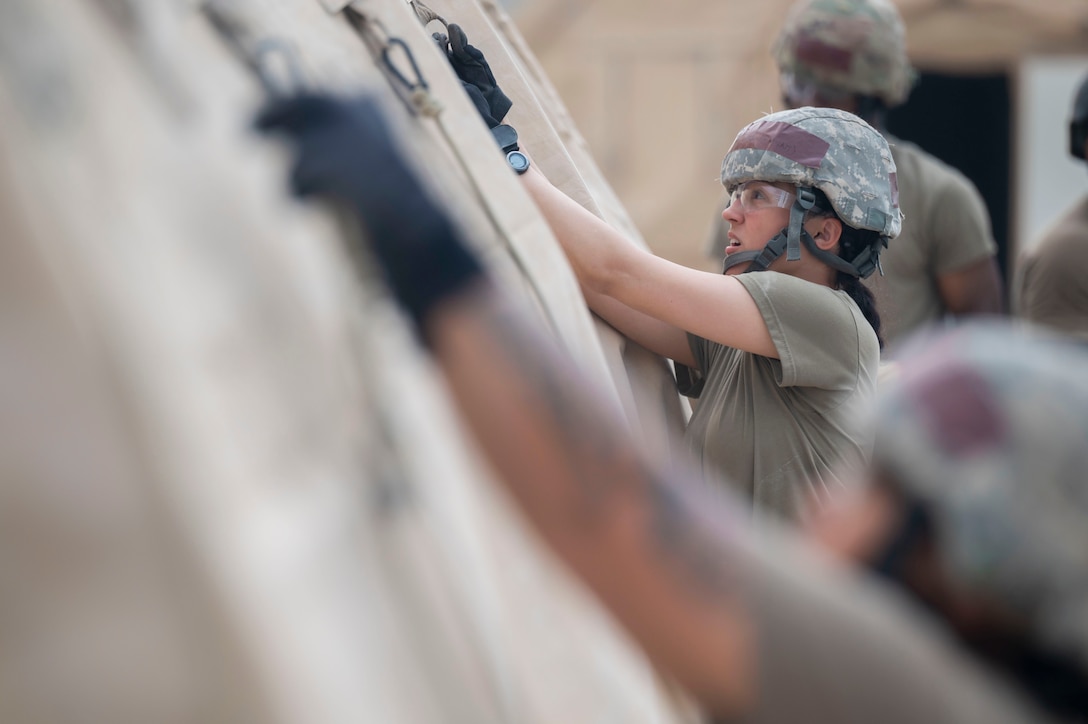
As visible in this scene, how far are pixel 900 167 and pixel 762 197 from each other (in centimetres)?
155

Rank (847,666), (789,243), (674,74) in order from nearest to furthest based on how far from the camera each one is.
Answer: (847,666)
(789,243)
(674,74)

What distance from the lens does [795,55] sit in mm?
3201

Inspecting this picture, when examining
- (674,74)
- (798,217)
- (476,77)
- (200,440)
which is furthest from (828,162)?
(674,74)

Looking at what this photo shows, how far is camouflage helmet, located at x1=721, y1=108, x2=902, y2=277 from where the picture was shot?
1846mm

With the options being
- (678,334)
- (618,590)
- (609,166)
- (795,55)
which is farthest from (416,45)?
(609,166)

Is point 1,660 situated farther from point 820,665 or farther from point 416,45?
point 416,45

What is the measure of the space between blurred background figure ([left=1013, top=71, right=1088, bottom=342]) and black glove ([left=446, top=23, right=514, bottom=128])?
2.11 meters

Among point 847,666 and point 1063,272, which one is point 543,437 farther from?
point 1063,272

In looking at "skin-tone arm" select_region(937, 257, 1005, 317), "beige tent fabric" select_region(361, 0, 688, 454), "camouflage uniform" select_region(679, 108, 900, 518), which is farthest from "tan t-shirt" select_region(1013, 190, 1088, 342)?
"beige tent fabric" select_region(361, 0, 688, 454)

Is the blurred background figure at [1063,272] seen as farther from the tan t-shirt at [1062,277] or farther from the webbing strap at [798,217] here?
the webbing strap at [798,217]

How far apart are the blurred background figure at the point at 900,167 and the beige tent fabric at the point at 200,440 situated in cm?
244

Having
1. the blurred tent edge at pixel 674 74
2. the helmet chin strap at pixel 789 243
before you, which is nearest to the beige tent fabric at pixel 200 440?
the helmet chin strap at pixel 789 243

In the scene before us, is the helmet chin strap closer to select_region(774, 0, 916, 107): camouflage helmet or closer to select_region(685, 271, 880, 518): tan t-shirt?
select_region(685, 271, 880, 518): tan t-shirt

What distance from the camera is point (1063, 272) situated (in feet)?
10.6
